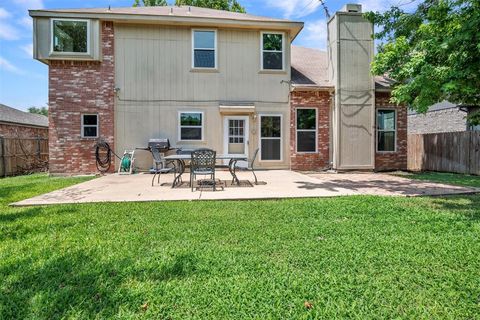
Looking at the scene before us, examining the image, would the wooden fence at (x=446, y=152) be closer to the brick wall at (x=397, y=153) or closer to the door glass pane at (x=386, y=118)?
the brick wall at (x=397, y=153)

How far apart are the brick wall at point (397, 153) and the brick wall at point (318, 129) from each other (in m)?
2.17

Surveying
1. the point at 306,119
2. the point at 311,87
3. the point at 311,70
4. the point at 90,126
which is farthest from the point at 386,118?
the point at 90,126

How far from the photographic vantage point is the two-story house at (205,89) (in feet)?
34.8

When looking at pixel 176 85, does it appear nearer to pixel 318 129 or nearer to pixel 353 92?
pixel 318 129

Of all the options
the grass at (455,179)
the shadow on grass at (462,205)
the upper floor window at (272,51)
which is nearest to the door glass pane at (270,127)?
the upper floor window at (272,51)

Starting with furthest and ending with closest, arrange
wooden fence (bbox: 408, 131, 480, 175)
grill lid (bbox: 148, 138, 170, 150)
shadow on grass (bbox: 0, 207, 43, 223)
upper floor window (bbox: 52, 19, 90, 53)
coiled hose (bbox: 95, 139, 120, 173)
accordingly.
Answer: wooden fence (bbox: 408, 131, 480, 175)
coiled hose (bbox: 95, 139, 120, 173)
grill lid (bbox: 148, 138, 170, 150)
upper floor window (bbox: 52, 19, 90, 53)
shadow on grass (bbox: 0, 207, 43, 223)

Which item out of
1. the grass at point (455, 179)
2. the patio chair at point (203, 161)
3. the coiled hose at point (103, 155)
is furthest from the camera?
the coiled hose at point (103, 155)

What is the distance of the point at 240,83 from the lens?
11.3m

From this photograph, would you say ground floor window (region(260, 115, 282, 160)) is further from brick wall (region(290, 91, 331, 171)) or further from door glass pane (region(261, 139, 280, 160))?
brick wall (region(290, 91, 331, 171))

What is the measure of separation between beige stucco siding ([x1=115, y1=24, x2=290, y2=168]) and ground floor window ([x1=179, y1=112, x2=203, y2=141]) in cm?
18

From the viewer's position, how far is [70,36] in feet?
34.6

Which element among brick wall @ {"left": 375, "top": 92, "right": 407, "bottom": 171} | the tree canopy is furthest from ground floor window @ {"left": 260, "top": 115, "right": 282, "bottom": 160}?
the tree canopy

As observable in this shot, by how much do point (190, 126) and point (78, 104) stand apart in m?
4.07

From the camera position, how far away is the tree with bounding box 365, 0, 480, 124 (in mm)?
6008
